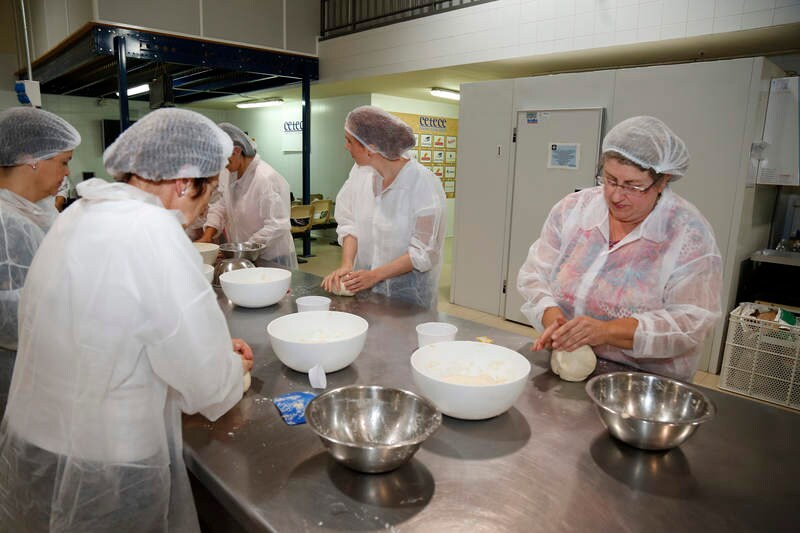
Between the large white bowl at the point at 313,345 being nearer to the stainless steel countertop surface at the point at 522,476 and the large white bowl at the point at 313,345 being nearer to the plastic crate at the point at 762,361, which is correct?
the stainless steel countertop surface at the point at 522,476

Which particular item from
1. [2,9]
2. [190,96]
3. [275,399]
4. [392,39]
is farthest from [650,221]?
[190,96]

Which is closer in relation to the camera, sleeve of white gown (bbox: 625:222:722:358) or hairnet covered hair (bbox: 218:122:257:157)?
sleeve of white gown (bbox: 625:222:722:358)

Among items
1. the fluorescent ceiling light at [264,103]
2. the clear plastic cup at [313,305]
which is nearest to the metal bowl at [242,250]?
the clear plastic cup at [313,305]

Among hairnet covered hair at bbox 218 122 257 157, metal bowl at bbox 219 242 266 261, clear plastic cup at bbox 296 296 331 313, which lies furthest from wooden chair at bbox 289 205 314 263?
clear plastic cup at bbox 296 296 331 313

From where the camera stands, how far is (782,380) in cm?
313

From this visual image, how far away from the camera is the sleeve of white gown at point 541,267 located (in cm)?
176

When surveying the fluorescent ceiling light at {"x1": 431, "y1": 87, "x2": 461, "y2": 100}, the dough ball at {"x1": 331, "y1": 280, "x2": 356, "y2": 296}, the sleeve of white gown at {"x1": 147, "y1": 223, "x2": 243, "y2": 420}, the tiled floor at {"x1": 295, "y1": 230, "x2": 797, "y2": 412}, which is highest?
the fluorescent ceiling light at {"x1": 431, "y1": 87, "x2": 461, "y2": 100}

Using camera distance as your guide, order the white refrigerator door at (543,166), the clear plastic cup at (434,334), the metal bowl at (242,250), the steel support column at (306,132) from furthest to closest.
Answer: the steel support column at (306,132)
the white refrigerator door at (543,166)
the metal bowl at (242,250)
the clear plastic cup at (434,334)

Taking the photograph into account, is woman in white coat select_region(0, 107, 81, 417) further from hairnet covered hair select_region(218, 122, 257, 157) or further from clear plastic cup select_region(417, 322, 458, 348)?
clear plastic cup select_region(417, 322, 458, 348)

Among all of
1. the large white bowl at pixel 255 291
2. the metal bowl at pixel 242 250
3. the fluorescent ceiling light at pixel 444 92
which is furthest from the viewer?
the fluorescent ceiling light at pixel 444 92

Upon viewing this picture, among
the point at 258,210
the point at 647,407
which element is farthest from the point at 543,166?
the point at 647,407

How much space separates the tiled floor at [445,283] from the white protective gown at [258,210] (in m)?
1.32

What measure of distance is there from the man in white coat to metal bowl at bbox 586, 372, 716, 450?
7.21ft

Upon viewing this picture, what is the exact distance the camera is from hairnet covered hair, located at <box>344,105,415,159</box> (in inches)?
90.9
